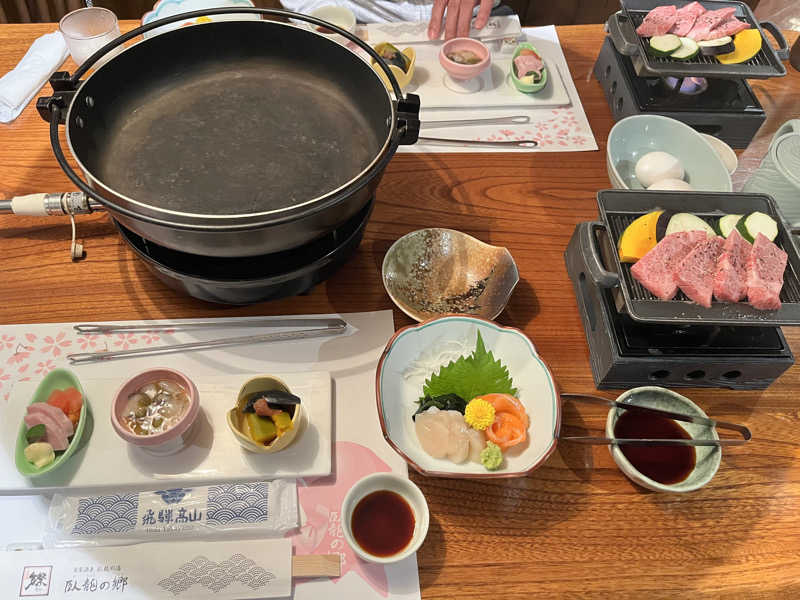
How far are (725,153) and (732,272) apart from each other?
0.69 m

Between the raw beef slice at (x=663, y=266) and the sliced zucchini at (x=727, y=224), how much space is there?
0.45 feet

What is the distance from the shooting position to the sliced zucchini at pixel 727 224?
133cm

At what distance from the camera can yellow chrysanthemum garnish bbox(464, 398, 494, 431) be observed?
1152 mm

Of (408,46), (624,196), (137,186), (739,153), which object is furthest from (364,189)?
(739,153)

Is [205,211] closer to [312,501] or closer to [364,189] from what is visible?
[364,189]

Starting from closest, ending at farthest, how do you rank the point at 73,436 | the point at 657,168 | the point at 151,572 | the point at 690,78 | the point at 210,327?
the point at 151,572, the point at 73,436, the point at 210,327, the point at 657,168, the point at 690,78

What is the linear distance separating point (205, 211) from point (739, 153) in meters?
1.66

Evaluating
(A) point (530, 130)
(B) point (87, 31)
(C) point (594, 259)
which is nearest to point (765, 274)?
(C) point (594, 259)

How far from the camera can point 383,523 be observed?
1.08 meters

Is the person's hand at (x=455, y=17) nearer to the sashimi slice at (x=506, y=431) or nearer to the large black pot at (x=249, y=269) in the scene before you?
the large black pot at (x=249, y=269)

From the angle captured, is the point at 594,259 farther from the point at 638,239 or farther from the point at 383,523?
the point at 383,523

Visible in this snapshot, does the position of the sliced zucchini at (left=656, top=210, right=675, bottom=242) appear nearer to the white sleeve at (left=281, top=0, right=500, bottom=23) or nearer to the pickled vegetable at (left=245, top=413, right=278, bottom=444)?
the pickled vegetable at (left=245, top=413, right=278, bottom=444)

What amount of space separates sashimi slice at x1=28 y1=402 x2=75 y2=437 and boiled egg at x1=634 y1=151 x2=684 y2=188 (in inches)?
61.5

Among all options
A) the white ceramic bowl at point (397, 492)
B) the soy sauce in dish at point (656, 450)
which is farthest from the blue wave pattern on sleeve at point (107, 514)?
the soy sauce in dish at point (656, 450)
